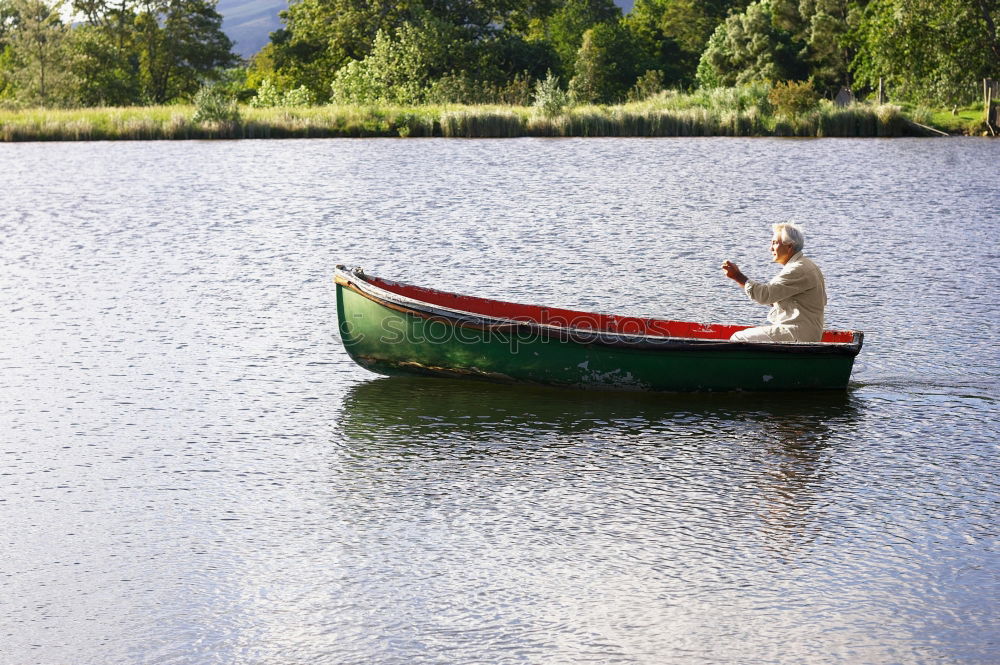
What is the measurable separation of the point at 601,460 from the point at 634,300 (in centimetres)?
651

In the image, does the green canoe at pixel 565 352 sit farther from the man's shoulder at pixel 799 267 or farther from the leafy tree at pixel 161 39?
the leafy tree at pixel 161 39

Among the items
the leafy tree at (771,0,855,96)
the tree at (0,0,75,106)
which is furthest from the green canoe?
the tree at (0,0,75,106)

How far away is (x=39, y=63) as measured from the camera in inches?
2598

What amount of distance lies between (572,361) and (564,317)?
3.86 feet

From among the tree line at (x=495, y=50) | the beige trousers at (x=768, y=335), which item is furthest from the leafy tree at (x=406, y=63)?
the beige trousers at (x=768, y=335)

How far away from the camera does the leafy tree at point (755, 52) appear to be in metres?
59.5

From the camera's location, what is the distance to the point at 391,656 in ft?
21.1

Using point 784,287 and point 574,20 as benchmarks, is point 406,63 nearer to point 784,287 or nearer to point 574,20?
point 574,20

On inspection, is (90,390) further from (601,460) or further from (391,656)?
(391,656)

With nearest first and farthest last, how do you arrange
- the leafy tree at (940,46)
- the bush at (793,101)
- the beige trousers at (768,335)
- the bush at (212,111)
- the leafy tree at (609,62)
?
the beige trousers at (768,335)
the bush at (793,101)
the leafy tree at (940,46)
the bush at (212,111)
the leafy tree at (609,62)

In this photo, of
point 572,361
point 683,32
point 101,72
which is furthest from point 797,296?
point 683,32

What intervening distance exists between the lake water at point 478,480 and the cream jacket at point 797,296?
643mm

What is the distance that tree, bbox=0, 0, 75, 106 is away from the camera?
216ft

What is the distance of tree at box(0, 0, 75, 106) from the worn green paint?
5839 cm
